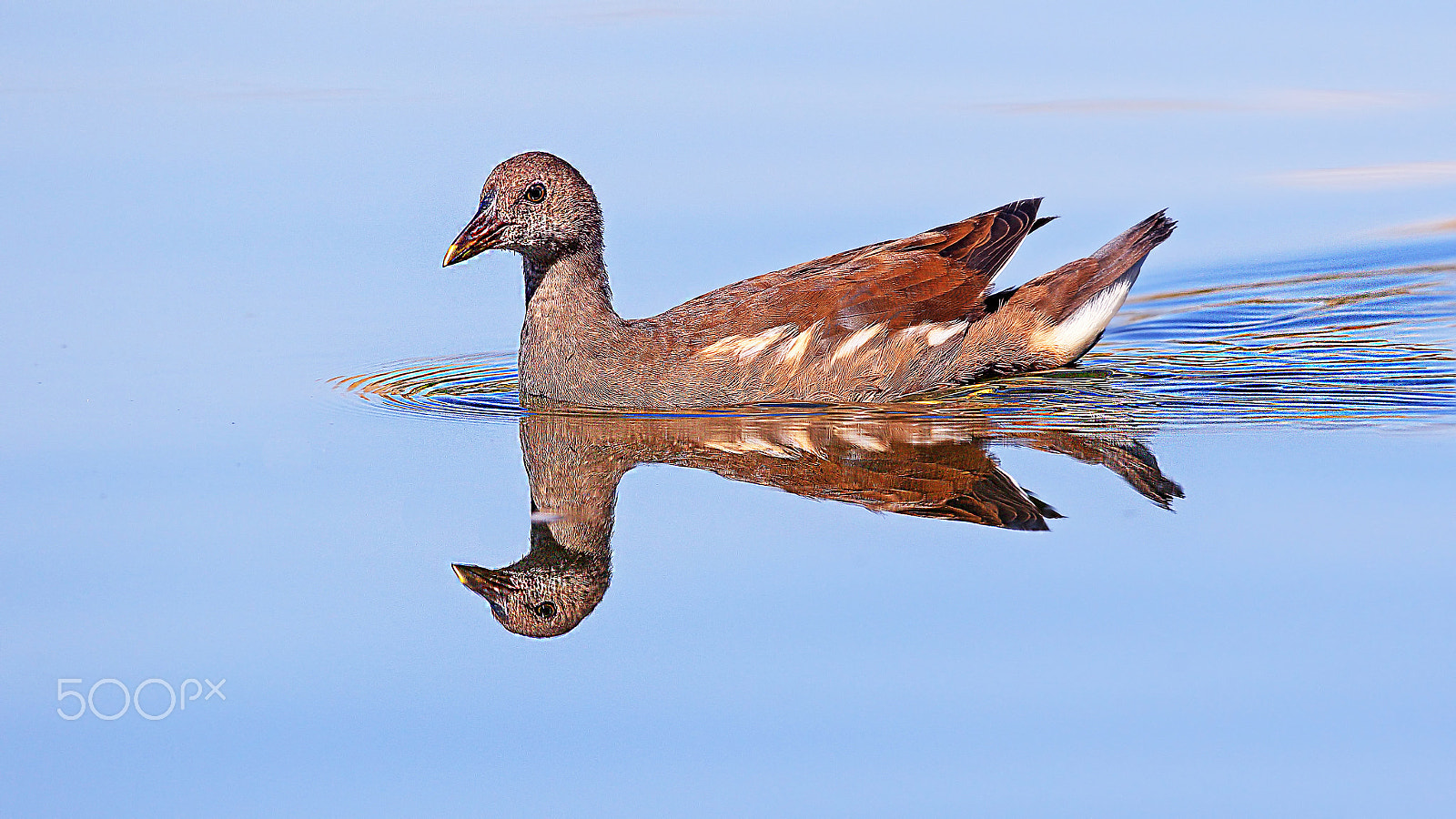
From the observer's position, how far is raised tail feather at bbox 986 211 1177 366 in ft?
35.8

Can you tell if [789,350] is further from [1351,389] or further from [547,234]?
[1351,389]

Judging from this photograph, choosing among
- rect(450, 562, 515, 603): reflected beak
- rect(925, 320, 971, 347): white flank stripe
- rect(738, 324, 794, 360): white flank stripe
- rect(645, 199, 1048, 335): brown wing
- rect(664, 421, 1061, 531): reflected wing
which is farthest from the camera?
rect(925, 320, 971, 347): white flank stripe

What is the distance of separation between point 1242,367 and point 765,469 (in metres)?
3.47

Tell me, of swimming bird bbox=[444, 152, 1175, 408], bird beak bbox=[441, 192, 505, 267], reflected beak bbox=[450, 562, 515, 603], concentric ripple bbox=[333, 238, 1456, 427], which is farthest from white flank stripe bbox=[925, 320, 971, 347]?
reflected beak bbox=[450, 562, 515, 603]

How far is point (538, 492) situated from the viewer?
8.29 meters

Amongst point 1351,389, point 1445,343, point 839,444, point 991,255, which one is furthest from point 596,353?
point 1445,343

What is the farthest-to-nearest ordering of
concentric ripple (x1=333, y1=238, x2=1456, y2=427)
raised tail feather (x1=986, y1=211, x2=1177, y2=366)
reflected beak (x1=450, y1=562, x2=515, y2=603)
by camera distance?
1. raised tail feather (x1=986, y1=211, x2=1177, y2=366)
2. concentric ripple (x1=333, y1=238, x2=1456, y2=427)
3. reflected beak (x1=450, y1=562, x2=515, y2=603)

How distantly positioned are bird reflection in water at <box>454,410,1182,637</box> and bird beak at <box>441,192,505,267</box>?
3.17 feet

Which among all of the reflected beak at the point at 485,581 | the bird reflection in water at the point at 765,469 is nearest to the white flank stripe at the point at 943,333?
the bird reflection in water at the point at 765,469

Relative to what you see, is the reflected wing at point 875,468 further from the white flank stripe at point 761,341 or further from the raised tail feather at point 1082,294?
the raised tail feather at point 1082,294

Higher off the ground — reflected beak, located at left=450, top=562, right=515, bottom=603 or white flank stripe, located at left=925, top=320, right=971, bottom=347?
white flank stripe, located at left=925, top=320, right=971, bottom=347

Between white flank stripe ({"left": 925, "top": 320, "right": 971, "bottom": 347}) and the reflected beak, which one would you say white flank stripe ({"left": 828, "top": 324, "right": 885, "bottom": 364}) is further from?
the reflected beak

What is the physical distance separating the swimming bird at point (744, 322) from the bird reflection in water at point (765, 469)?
9.8 inches

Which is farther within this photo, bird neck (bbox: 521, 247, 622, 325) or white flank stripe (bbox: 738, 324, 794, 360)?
bird neck (bbox: 521, 247, 622, 325)
